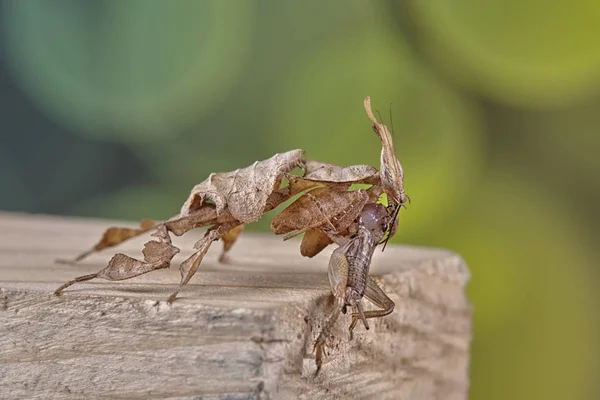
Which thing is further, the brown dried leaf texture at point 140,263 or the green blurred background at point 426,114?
the green blurred background at point 426,114

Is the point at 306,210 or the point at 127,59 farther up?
the point at 127,59

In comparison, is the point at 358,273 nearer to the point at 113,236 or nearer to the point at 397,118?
the point at 113,236

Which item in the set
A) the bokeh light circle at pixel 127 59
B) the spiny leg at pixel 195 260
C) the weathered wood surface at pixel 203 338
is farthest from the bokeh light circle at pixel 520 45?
the spiny leg at pixel 195 260

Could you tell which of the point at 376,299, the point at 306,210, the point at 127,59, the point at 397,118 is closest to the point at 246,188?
the point at 306,210

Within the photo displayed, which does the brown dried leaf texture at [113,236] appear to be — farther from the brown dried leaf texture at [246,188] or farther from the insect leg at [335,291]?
the insect leg at [335,291]

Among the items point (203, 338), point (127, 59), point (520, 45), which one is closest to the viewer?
point (203, 338)

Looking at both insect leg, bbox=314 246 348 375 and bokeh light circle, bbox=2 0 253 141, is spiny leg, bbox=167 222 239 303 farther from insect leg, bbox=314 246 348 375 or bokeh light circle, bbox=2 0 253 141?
bokeh light circle, bbox=2 0 253 141

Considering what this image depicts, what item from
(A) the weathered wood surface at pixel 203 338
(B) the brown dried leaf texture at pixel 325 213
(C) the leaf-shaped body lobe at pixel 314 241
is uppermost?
(B) the brown dried leaf texture at pixel 325 213
